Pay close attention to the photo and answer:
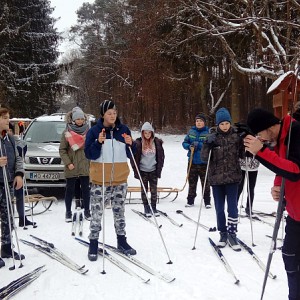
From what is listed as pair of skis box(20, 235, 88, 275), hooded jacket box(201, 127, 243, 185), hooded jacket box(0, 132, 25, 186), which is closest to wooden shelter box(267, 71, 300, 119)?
hooded jacket box(201, 127, 243, 185)

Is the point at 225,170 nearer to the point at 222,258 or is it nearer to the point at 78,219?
the point at 222,258

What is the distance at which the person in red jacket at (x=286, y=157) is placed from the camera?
9.13 feet

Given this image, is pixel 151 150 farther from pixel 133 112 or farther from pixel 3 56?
pixel 133 112

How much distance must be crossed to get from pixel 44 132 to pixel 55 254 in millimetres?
5152

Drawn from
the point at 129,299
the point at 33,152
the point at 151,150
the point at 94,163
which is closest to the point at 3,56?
the point at 33,152

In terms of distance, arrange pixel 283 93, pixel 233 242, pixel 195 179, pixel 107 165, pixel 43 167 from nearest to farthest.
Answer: pixel 107 165, pixel 233 242, pixel 195 179, pixel 43 167, pixel 283 93

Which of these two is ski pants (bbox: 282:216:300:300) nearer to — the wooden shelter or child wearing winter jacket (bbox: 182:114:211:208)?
child wearing winter jacket (bbox: 182:114:211:208)

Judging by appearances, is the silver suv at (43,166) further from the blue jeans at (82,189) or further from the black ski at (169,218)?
the black ski at (169,218)

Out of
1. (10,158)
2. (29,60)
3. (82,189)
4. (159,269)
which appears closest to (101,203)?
(159,269)

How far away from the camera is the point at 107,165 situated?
472 centimetres

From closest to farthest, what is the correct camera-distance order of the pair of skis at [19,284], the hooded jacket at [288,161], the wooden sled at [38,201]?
1. the hooded jacket at [288,161]
2. the pair of skis at [19,284]
3. the wooden sled at [38,201]

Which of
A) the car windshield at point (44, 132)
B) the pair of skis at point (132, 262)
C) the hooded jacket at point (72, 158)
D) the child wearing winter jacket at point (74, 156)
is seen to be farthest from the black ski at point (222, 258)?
the car windshield at point (44, 132)

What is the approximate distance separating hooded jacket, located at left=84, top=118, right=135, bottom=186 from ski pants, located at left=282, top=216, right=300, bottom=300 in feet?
7.60

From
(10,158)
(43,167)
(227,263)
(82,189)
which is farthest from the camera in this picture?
(43,167)
